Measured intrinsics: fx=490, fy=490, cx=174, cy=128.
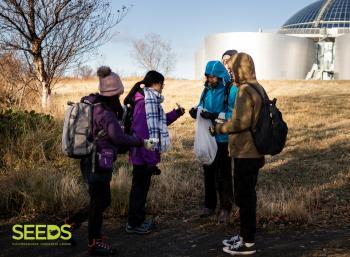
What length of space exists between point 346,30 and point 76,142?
198 ft

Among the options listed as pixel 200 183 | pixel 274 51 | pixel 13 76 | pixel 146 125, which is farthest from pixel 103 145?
pixel 274 51

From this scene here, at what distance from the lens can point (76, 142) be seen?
4254 mm

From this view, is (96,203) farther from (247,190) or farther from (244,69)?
(244,69)

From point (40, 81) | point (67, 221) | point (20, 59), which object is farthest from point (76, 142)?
point (20, 59)

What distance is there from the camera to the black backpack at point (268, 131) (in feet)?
14.0

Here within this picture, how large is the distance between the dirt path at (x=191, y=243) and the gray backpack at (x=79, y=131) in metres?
1.02

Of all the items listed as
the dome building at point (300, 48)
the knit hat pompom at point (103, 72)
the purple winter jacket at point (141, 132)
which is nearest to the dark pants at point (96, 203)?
the purple winter jacket at point (141, 132)

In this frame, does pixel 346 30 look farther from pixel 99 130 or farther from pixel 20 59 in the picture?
pixel 99 130

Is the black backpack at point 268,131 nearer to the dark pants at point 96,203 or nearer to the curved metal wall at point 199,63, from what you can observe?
the dark pants at point 96,203

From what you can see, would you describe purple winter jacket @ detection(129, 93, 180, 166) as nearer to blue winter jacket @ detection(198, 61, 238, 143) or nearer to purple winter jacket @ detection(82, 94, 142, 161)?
purple winter jacket @ detection(82, 94, 142, 161)

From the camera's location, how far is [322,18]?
207 feet

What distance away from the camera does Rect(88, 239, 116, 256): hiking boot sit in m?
4.44

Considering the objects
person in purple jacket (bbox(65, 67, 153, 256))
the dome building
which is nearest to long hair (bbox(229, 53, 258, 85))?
person in purple jacket (bbox(65, 67, 153, 256))

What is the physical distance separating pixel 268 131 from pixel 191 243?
142 centimetres
